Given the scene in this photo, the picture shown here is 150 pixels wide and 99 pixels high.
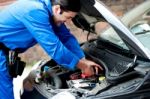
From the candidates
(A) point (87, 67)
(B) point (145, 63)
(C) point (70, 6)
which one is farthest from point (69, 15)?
(B) point (145, 63)

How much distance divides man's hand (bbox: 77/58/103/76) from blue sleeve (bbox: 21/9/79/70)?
0.21ft

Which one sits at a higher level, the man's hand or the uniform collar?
the uniform collar

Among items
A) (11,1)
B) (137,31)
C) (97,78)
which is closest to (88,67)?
(97,78)

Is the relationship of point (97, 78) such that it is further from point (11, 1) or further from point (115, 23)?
point (11, 1)

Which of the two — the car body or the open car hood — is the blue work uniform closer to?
the car body

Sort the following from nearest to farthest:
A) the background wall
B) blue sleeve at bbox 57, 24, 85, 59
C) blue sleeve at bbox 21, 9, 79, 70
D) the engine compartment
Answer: the engine compartment, blue sleeve at bbox 21, 9, 79, 70, blue sleeve at bbox 57, 24, 85, 59, the background wall

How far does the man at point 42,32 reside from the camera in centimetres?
386

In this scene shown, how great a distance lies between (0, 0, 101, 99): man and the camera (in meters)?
3.86

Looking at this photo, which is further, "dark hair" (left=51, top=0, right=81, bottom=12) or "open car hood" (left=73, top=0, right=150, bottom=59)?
"dark hair" (left=51, top=0, right=81, bottom=12)

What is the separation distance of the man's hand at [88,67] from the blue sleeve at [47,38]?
0.21ft

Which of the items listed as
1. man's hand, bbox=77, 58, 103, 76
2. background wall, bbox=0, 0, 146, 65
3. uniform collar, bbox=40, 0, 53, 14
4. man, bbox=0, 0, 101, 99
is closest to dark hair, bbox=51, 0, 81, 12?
man, bbox=0, 0, 101, 99

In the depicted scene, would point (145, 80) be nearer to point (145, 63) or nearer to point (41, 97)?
point (145, 63)

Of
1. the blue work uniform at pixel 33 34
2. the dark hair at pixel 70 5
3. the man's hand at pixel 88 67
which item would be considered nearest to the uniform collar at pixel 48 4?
the blue work uniform at pixel 33 34

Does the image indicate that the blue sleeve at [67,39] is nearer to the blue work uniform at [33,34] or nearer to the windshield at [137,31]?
the blue work uniform at [33,34]
